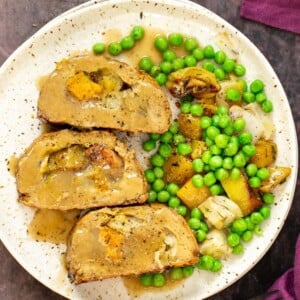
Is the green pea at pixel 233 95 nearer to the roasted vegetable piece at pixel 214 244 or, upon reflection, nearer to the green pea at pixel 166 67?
the green pea at pixel 166 67

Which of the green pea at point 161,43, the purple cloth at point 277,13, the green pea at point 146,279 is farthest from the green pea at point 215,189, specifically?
the purple cloth at point 277,13

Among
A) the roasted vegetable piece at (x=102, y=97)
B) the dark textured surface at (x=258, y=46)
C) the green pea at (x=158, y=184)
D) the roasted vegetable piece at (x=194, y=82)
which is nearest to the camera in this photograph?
the roasted vegetable piece at (x=102, y=97)

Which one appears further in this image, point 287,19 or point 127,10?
point 287,19

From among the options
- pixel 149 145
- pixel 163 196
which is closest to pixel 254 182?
pixel 163 196

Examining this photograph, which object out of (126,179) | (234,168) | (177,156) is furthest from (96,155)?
(234,168)

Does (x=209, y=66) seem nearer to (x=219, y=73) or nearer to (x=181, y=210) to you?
(x=219, y=73)

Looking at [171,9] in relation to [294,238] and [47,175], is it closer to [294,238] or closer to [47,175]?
[47,175]

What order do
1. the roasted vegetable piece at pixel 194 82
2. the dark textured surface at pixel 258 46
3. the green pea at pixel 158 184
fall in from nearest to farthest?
1. the roasted vegetable piece at pixel 194 82
2. the green pea at pixel 158 184
3. the dark textured surface at pixel 258 46
